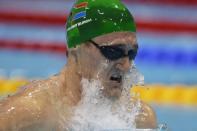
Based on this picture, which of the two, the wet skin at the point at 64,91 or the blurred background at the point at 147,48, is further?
the blurred background at the point at 147,48

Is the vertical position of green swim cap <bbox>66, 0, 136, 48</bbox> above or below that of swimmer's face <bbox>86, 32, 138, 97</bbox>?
above

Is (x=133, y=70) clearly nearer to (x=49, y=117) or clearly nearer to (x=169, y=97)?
(x=49, y=117)

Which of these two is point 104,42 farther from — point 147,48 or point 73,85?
point 147,48

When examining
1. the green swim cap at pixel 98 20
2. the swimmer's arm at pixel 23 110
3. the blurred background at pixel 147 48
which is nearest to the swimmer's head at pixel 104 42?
the green swim cap at pixel 98 20

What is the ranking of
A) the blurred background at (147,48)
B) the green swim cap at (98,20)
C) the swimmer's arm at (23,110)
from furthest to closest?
1. the blurred background at (147,48)
2. the green swim cap at (98,20)
3. the swimmer's arm at (23,110)

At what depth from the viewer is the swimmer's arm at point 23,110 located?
2.58 metres

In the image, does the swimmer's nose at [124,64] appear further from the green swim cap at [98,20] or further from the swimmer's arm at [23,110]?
the swimmer's arm at [23,110]

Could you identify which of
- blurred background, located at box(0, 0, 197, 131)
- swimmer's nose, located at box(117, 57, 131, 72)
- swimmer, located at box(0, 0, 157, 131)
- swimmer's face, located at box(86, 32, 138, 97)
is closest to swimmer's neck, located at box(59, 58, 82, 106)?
swimmer, located at box(0, 0, 157, 131)

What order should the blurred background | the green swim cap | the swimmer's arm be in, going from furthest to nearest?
the blurred background < the green swim cap < the swimmer's arm

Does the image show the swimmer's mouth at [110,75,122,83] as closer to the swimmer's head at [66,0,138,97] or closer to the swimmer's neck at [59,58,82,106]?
the swimmer's head at [66,0,138,97]

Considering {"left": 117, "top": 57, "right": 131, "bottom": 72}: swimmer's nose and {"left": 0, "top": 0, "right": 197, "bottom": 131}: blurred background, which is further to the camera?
{"left": 0, "top": 0, "right": 197, "bottom": 131}: blurred background

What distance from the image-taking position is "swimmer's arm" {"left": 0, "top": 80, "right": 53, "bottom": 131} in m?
2.58

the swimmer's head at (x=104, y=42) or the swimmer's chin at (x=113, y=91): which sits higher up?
the swimmer's head at (x=104, y=42)

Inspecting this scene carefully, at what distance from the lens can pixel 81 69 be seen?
8.98ft
